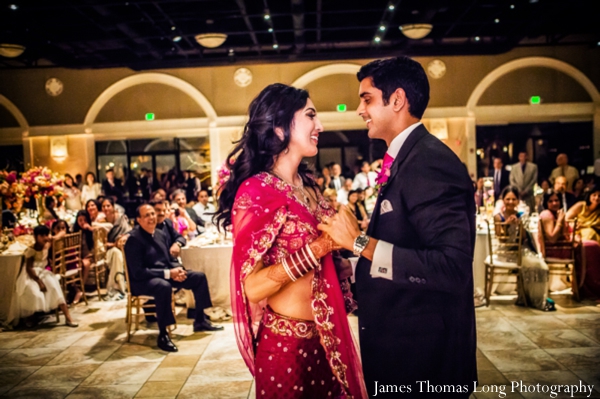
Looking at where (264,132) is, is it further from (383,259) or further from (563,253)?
(563,253)

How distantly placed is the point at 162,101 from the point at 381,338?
493 inches

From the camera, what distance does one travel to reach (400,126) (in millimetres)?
1780

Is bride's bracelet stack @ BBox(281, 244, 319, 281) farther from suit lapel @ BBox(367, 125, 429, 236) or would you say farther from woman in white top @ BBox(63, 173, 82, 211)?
woman in white top @ BBox(63, 173, 82, 211)

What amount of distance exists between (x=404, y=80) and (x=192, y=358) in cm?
352

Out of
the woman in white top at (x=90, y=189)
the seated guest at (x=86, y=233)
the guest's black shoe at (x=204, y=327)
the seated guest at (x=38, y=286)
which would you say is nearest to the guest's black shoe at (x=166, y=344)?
the guest's black shoe at (x=204, y=327)

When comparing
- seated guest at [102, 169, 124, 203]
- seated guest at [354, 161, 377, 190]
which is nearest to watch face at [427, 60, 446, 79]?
seated guest at [354, 161, 377, 190]

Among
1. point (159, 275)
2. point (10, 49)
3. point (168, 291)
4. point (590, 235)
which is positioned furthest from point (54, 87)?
point (590, 235)

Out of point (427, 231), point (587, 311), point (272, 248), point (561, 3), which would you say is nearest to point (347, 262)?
point (272, 248)

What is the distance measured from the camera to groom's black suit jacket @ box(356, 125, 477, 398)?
1528 millimetres

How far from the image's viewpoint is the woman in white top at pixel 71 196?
11.4m

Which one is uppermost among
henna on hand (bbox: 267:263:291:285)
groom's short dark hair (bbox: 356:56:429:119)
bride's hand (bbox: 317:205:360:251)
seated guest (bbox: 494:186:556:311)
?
groom's short dark hair (bbox: 356:56:429:119)

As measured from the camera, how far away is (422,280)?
154 centimetres

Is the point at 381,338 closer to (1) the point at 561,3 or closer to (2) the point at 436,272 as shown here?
(2) the point at 436,272

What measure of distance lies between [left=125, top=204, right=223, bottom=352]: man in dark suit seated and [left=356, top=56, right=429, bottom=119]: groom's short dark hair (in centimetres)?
370
